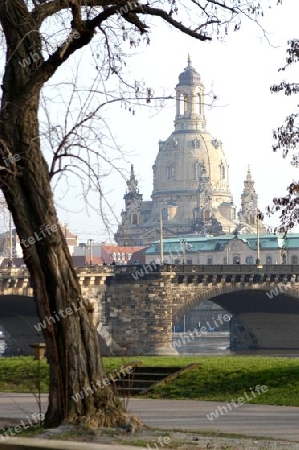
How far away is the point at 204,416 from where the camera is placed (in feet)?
49.9

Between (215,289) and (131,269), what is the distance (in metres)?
7.37

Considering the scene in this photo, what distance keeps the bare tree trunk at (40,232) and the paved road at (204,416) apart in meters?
1.99

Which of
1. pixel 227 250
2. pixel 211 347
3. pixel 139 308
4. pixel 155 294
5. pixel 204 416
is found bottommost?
pixel 211 347

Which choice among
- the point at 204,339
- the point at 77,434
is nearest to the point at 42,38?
the point at 77,434

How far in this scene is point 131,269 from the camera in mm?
81562

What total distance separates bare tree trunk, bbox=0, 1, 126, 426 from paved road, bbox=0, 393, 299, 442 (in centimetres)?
199

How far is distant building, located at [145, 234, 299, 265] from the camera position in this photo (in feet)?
496

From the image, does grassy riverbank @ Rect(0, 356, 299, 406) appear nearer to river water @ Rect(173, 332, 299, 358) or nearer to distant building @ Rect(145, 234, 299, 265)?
river water @ Rect(173, 332, 299, 358)

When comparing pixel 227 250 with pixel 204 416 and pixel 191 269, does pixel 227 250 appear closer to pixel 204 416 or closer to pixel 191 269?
pixel 191 269

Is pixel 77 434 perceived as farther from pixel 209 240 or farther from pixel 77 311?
pixel 209 240

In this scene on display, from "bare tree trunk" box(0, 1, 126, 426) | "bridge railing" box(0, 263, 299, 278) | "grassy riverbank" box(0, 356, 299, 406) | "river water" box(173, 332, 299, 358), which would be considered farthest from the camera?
"river water" box(173, 332, 299, 358)

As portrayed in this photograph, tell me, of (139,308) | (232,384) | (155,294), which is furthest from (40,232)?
(155,294)

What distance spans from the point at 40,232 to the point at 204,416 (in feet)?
15.0

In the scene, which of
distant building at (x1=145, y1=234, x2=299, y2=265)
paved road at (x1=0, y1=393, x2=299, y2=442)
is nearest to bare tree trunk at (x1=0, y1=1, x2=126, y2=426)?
paved road at (x1=0, y1=393, x2=299, y2=442)
